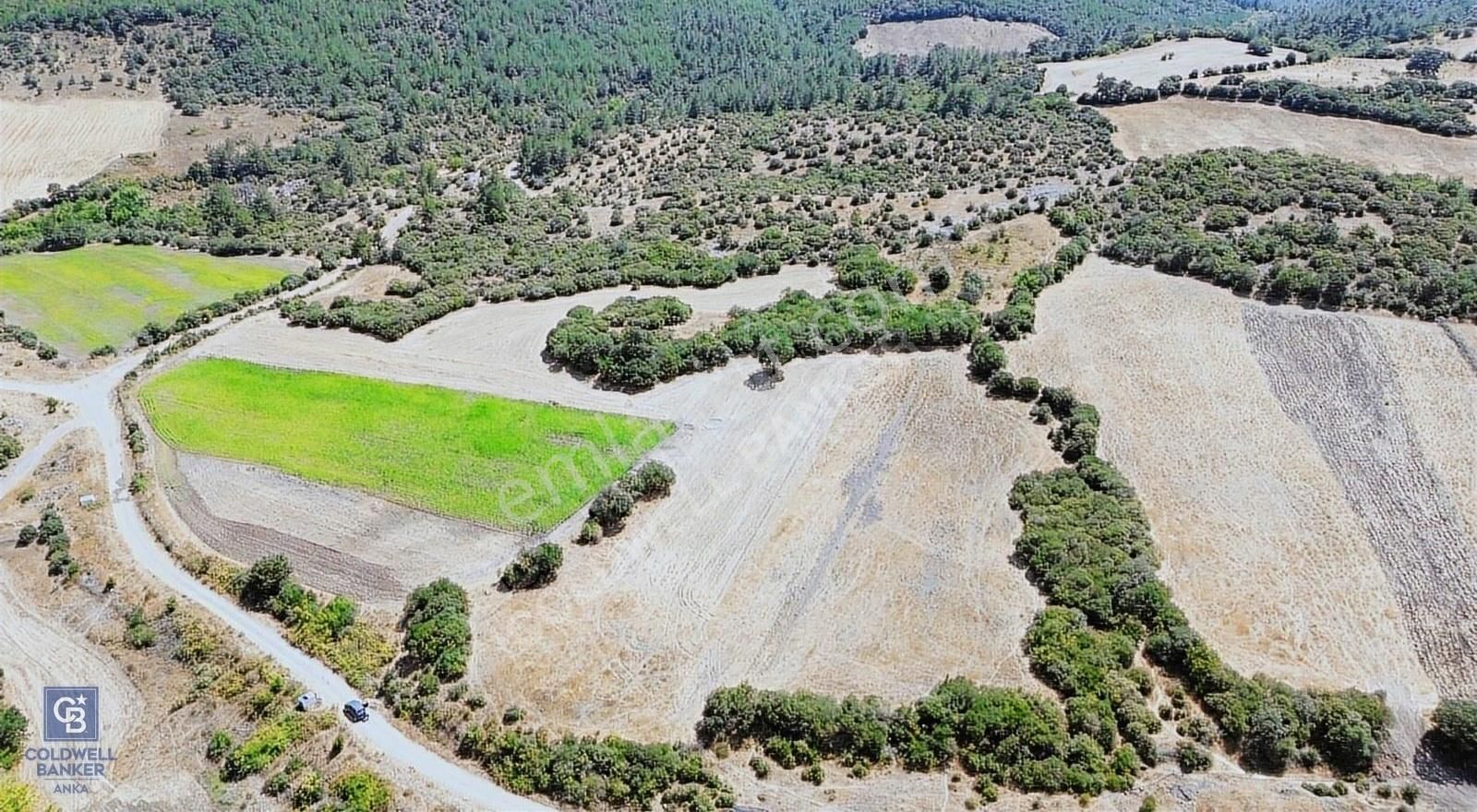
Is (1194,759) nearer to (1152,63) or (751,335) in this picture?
(751,335)

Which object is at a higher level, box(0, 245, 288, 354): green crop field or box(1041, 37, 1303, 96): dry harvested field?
box(1041, 37, 1303, 96): dry harvested field

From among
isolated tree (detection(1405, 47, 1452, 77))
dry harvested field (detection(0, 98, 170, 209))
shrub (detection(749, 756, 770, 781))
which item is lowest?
shrub (detection(749, 756, 770, 781))

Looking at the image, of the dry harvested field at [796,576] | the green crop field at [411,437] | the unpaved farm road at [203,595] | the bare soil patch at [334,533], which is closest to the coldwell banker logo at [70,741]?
the unpaved farm road at [203,595]

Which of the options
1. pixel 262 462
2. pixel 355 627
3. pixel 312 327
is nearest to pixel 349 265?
pixel 312 327

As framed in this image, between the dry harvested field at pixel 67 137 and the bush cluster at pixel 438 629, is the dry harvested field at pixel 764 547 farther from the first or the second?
the dry harvested field at pixel 67 137

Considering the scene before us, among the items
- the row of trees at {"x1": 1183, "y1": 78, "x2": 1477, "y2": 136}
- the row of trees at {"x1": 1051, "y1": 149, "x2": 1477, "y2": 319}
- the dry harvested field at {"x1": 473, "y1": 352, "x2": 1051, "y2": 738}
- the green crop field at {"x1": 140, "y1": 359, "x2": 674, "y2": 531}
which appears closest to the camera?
the dry harvested field at {"x1": 473, "y1": 352, "x2": 1051, "y2": 738}

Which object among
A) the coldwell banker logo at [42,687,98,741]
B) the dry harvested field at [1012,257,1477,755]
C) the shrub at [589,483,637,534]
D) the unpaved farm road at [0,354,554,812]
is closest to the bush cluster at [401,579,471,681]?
the unpaved farm road at [0,354,554,812]

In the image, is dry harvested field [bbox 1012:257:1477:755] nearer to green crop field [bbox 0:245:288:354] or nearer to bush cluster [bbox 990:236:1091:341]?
bush cluster [bbox 990:236:1091:341]
